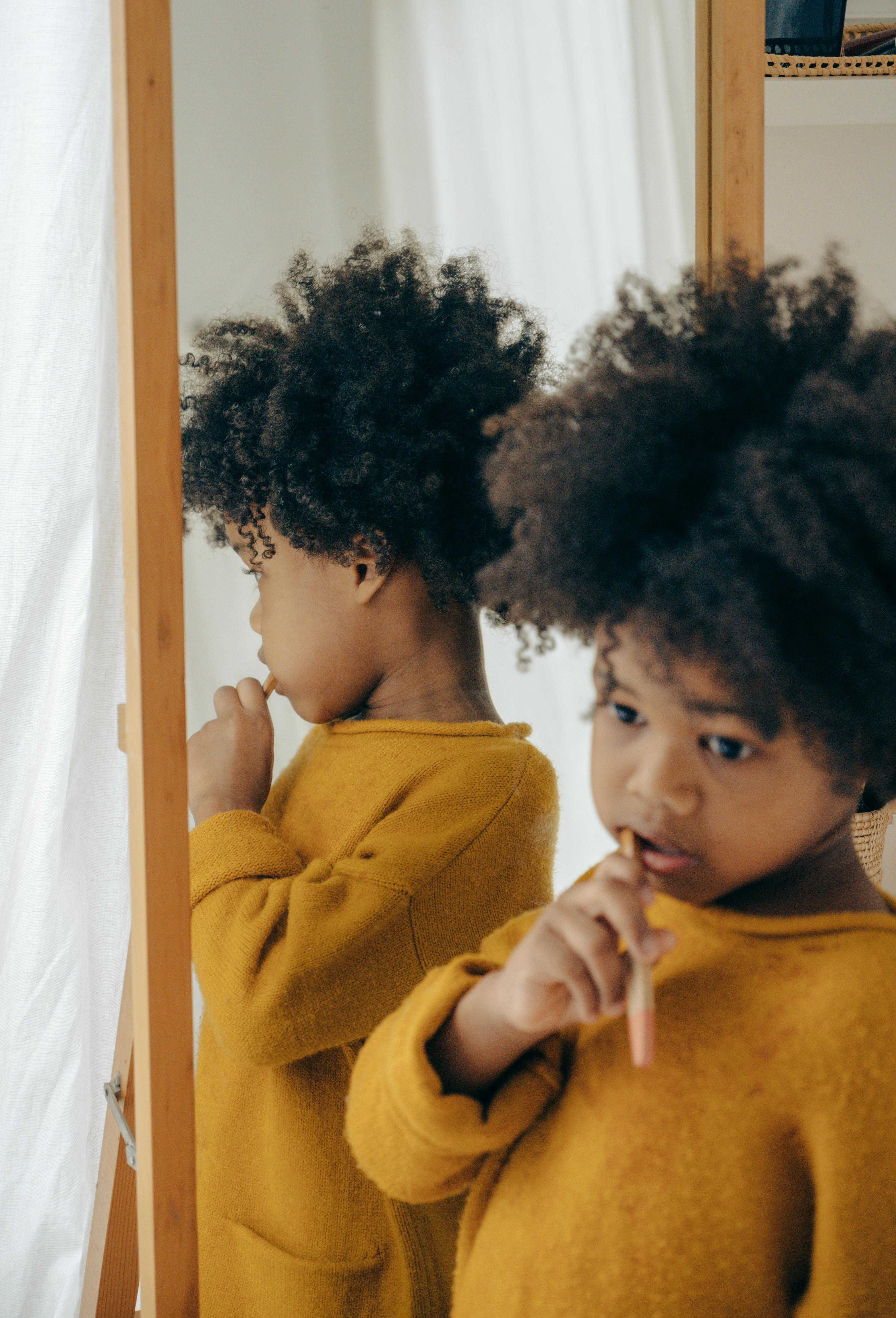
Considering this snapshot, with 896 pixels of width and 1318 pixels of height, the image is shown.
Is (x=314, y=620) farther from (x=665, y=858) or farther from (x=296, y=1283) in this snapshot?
(x=296, y=1283)

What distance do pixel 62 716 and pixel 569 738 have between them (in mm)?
415

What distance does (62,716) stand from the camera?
86 cm

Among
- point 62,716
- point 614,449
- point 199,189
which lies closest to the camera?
point 614,449

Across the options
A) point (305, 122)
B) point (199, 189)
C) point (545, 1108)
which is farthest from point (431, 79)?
point (545, 1108)

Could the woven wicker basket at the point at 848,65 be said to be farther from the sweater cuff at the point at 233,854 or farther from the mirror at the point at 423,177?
the sweater cuff at the point at 233,854

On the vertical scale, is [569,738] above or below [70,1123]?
above

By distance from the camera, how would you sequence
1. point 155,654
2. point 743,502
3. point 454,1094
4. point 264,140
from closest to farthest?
1. point 743,502
2. point 454,1094
3. point 155,654
4. point 264,140

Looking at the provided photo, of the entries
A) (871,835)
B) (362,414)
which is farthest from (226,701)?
(871,835)

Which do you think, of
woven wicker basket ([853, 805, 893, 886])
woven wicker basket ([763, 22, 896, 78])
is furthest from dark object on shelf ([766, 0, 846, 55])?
woven wicker basket ([853, 805, 893, 886])

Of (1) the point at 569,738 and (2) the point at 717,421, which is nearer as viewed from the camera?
(2) the point at 717,421

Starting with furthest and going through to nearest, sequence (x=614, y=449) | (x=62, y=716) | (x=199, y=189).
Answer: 1. (x=62, y=716)
2. (x=199, y=189)
3. (x=614, y=449)

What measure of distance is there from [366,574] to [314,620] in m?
0.05

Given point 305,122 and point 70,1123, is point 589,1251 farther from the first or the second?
point 305,122

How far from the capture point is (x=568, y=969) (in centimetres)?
51
